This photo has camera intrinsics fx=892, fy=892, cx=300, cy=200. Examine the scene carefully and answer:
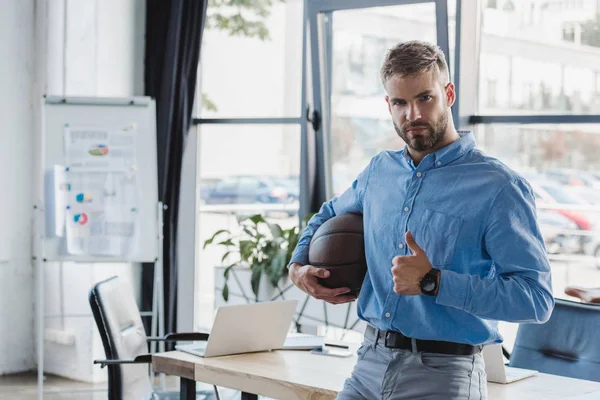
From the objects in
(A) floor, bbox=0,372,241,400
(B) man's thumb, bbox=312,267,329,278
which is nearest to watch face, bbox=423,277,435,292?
(B) man's thumb, bbox=312,267,329,278

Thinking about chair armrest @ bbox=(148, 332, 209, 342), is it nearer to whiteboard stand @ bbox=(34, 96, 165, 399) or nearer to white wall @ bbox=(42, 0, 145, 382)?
whiteboard stand @ bbox=(34, 96, 165, 399)

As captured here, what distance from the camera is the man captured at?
6.31ft

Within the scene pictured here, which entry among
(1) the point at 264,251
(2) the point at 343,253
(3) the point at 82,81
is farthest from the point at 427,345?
(3) the point at 82,81

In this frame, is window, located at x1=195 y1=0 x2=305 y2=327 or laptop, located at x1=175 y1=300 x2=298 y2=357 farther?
window, located at x1=195 y1=0 x2=305 y2=327

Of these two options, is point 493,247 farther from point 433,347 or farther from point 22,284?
point 22,284

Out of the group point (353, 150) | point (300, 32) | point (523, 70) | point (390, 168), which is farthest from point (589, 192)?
point (390, 168)

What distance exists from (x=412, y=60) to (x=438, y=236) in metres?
0.42

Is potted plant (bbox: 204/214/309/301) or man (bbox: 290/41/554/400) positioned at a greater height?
man (bbox: 290/41/554/400)

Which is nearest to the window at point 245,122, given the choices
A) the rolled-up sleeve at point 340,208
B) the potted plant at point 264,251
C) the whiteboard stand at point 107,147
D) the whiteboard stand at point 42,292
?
the potted plant at point 264,251

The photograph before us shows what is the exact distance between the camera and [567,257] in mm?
4586

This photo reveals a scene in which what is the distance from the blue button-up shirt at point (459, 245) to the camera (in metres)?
1.91

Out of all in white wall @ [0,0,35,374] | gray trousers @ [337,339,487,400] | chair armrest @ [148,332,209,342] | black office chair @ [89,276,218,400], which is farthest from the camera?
white wall @ [0,0,35,374]

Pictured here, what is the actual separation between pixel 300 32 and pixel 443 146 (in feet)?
11.1

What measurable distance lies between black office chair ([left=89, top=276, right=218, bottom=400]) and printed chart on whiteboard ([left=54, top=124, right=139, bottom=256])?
1.46 meters
